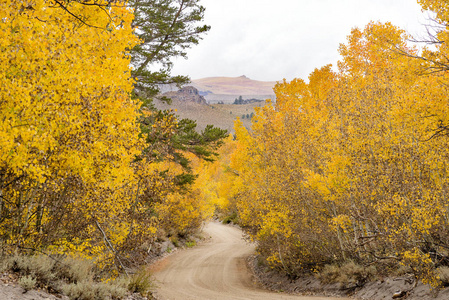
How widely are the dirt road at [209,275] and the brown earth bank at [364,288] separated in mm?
1023

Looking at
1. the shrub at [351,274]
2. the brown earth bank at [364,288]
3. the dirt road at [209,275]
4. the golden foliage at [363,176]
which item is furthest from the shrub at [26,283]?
the shrub at [351,274]

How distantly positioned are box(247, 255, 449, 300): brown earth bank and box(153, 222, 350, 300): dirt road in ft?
3.36

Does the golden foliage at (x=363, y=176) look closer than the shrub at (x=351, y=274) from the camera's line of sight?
Yes

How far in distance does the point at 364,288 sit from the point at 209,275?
25.8 feet

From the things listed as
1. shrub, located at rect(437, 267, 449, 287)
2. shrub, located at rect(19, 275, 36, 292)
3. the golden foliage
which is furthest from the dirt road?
shrub, located at rect(19, 275, 36, 292)

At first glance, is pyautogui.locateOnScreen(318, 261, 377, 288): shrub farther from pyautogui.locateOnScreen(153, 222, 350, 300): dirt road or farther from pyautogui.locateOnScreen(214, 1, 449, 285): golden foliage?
pyautogui.locateOnScreen(153, 222, 350, 300): dirt road

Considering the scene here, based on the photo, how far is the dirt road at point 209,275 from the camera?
10859 mm

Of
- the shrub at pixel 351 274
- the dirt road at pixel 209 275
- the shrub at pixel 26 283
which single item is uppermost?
the shrub at pixel 26 283

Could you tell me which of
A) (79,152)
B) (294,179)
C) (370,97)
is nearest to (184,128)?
(294,179)

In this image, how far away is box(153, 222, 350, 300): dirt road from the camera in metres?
10.9

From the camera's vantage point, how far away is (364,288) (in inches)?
387

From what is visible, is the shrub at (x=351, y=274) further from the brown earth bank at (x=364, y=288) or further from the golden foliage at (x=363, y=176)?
the golden foliage at (x=363, y=176)

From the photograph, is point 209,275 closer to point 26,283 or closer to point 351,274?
Answer: point 351,274

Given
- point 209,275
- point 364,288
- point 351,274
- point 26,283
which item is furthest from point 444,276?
point 209,275
